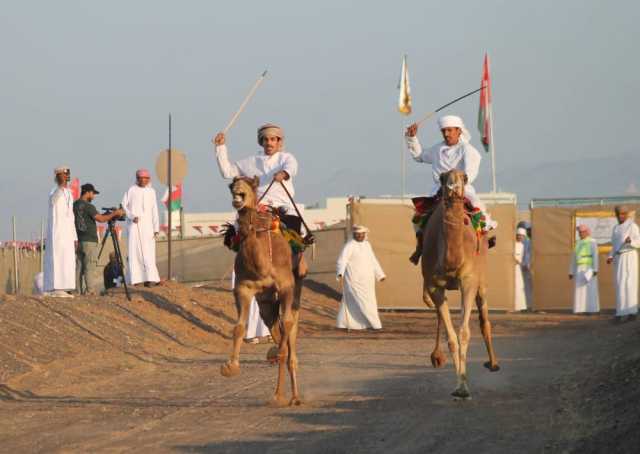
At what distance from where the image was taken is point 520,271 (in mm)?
32000

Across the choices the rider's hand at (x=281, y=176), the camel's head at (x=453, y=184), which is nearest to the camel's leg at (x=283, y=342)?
the rider's hand at (x=281, y=176)

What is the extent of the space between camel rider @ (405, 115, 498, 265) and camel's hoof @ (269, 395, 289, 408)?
249cm

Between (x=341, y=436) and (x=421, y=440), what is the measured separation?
2.06 ft

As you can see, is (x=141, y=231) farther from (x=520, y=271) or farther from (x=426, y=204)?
(x=426, y=204)

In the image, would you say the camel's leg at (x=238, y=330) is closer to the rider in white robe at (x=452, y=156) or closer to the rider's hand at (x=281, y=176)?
the rider's hand at (x=281, y=176)

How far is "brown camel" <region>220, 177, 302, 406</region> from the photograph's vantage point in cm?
1141

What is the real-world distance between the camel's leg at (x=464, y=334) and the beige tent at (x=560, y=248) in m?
19.4

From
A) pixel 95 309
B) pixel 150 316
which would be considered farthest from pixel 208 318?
pixel 95 309

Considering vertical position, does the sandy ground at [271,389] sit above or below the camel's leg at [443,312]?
below

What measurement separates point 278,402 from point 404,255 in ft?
63.6

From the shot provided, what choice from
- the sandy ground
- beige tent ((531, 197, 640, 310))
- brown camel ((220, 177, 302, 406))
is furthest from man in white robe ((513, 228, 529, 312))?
brown camel ((220, 177, 302, 406))

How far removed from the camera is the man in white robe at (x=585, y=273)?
2872 centimetres

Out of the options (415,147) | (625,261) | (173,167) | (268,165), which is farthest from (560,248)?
(268,165)

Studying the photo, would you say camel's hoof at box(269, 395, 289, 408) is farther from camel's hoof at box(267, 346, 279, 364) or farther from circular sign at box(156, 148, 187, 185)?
circular sign at box(156, 148, 187, 185)
